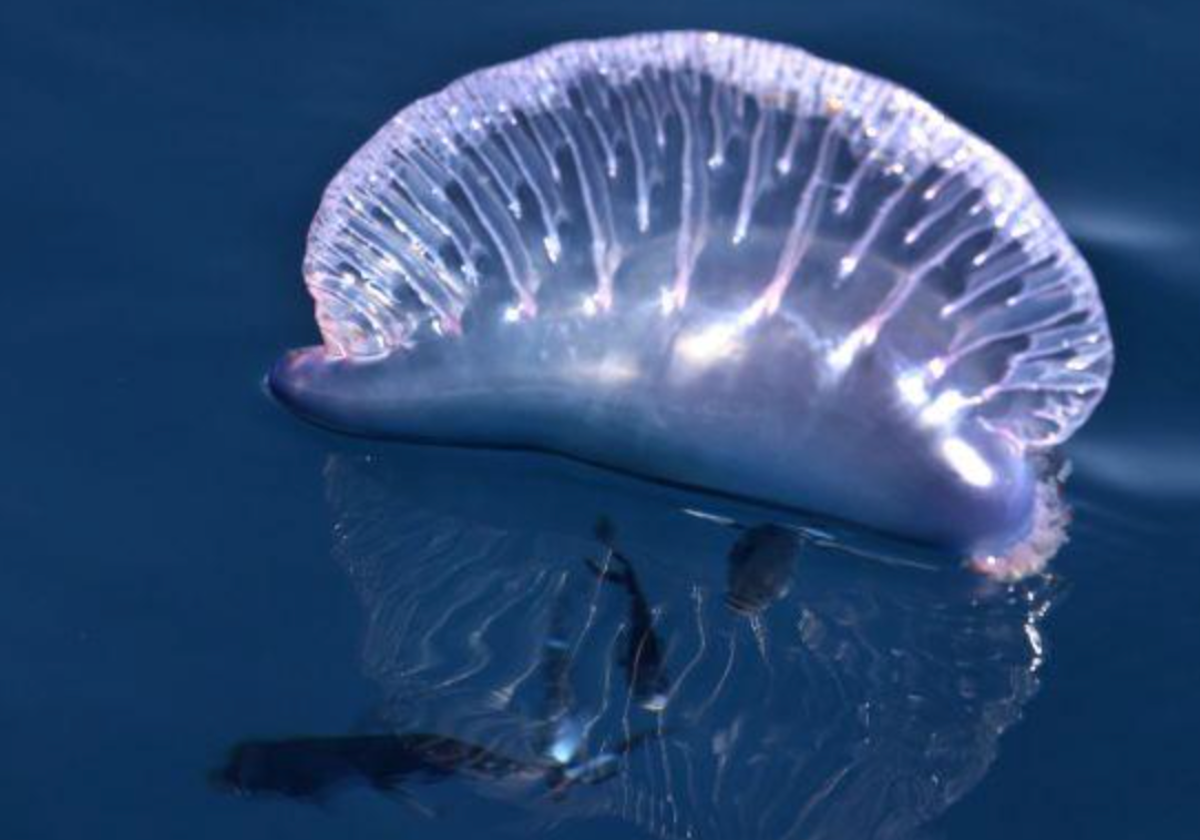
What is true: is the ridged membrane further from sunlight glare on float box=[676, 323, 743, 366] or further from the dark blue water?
the dark blue water

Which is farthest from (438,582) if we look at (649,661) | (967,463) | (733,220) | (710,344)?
(967,463)

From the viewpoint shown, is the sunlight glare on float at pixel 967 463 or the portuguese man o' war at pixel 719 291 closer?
the portuguese man o' war at pixel 719 291

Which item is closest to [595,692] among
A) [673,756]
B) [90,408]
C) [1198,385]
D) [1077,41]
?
[673,756]

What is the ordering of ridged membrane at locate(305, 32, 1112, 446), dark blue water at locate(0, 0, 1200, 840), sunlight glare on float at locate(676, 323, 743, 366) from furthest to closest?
sunlight glare on float at locate(676, 323, 743, 366), ridged membrane at locate(305, 32, 1112, 446), dark blue water at locate(0, 0, 1200, 840)

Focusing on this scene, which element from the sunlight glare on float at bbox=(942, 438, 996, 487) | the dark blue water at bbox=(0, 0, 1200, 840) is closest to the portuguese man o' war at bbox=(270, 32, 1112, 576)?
the sunlight glare on float at bbox=(942, 438, 996, 487)

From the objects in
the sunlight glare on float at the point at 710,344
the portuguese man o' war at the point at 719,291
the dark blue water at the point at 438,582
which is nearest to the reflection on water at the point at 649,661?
the dark blue water at the point at 438,582

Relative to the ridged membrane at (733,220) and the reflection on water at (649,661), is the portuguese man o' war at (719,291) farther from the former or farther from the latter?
the reflection on water at (649,661)
